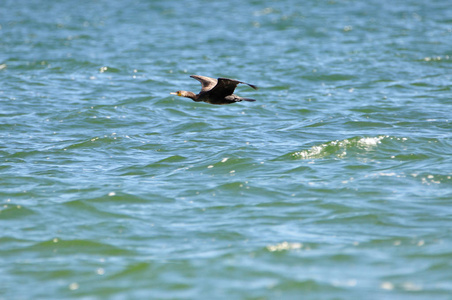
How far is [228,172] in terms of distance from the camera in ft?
35.0

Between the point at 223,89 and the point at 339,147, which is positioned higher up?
the point at 223,89

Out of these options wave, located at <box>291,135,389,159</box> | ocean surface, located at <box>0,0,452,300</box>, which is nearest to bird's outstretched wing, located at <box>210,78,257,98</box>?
ocean surface, located at <box>0,0,452,300</box>

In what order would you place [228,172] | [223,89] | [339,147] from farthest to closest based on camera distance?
[339,147], [223,89], [228,172]

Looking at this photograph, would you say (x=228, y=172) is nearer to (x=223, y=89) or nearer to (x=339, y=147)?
(x=223, y=89)

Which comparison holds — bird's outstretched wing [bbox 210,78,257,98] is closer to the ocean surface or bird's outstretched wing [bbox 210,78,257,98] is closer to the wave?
the ocean surface

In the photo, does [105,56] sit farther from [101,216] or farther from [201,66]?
[101,216]

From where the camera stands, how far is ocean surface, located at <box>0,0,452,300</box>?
23.5ft

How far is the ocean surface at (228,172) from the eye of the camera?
7.18 metres

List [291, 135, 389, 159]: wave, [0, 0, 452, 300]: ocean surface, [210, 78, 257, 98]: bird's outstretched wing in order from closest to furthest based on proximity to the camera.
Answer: [0, 0, 452, 300]: ocean surface, [210, 78, 257, 98]: bird's outstretched wing, [291, 135, 389, 159]: wave

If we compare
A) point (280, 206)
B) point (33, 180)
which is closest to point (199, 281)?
point (280, 206)

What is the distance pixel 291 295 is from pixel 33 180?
5381 mm

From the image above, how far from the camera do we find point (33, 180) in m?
10.3

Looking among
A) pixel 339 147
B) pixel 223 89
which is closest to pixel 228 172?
pixel 223 89

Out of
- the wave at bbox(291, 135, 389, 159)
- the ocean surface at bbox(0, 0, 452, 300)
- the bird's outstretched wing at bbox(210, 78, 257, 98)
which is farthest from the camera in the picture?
the wave at bbox(291, 135, 389, 159)
